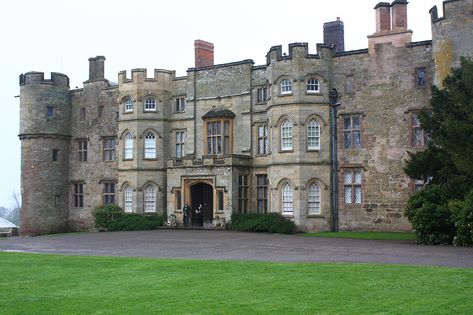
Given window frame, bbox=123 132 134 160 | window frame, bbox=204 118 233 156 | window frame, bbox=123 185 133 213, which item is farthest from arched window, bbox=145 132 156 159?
window frame, bbox=204 118 233 156

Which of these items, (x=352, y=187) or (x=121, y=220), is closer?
(x=352, y=187)

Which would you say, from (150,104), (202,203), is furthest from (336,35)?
(202,203)

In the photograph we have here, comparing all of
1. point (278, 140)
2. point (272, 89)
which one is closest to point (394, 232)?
point (278, 140)

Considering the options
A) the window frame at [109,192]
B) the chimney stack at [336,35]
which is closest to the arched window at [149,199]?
the window frame at [109,192]

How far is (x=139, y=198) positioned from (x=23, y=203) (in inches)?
368

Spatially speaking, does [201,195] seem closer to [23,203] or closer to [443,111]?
[23,203]

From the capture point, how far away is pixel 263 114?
36.9 m

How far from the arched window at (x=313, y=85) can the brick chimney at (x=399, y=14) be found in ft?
15.7

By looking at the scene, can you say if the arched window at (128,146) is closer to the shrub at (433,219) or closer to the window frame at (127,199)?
the window frame at (127,199)

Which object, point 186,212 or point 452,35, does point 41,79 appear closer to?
point 186,212

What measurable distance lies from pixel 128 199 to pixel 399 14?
19.7 metres

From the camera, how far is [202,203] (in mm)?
38625

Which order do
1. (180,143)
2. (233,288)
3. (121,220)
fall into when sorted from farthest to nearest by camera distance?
(180,143), (121,220), (233,288)

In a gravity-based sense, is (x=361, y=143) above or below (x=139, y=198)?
above
